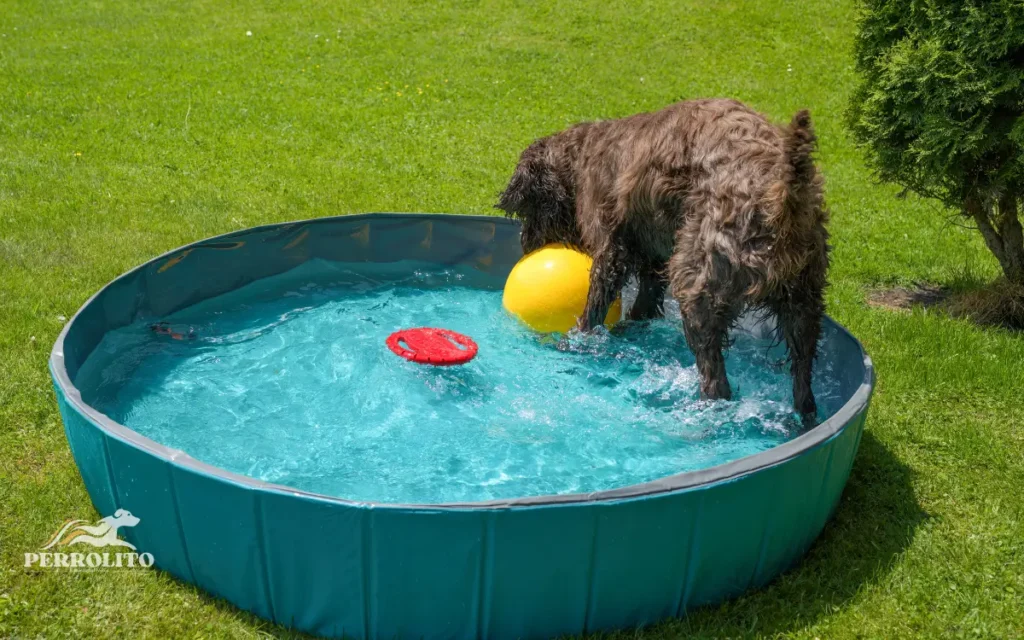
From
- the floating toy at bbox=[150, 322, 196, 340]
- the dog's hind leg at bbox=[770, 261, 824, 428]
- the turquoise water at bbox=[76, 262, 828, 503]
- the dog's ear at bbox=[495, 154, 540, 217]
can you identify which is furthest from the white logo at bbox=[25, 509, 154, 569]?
the dog's ear at bbox=[495, 154, 540, 217]

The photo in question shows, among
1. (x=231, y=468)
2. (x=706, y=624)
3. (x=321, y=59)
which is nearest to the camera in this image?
(x=706, y=624)

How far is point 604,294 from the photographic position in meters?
6.93

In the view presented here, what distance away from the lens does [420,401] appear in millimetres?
6523

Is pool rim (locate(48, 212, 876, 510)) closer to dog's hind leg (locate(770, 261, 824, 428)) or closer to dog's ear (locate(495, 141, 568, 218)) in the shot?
dog's hind leg (locate(770, 261, 824, 428))

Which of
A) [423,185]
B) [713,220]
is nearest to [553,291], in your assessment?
[713,220]

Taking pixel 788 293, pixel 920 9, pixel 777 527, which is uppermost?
pixel 920 9

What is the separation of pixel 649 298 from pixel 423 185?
4703mm

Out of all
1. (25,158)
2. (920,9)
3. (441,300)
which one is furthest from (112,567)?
(25,158)

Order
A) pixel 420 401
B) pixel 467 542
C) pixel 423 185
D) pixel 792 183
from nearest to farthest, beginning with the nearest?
pixel 467 542 < pixel 792 183 < pixel 420 401 < pixel 423 185

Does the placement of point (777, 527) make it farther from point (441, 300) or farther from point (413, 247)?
point (413, 247)

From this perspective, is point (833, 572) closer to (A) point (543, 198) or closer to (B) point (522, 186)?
(A) point (543, 198)

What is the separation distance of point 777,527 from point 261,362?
4.13 m

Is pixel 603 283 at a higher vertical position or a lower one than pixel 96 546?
higher

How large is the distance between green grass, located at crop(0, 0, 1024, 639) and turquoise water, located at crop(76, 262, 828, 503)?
0.74 m
